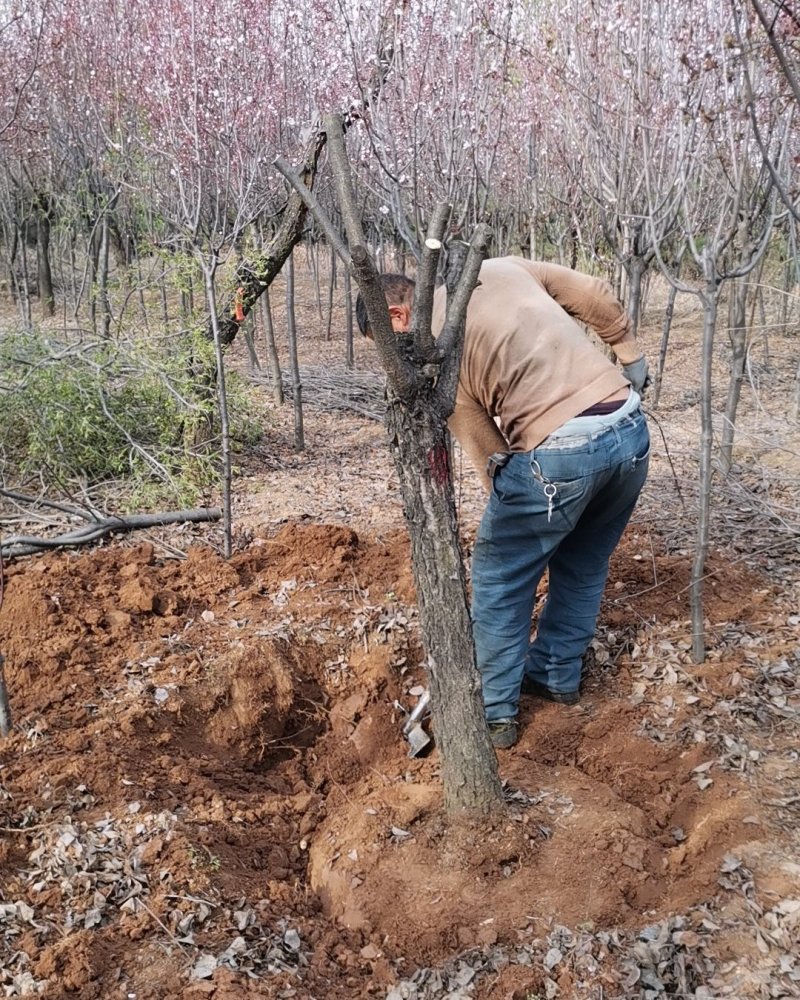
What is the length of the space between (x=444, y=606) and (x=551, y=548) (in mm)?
649

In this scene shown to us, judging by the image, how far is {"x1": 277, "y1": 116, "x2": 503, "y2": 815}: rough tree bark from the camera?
2.13 m

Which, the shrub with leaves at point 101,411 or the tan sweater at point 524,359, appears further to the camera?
the shrub with leaves at point 101,411

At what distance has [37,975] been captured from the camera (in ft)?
6.61

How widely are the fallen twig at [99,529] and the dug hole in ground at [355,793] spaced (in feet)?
0.46

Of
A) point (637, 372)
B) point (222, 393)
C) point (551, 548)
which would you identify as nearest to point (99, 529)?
point (222, 393)

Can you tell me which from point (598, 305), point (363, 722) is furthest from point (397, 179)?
point (363, 722)

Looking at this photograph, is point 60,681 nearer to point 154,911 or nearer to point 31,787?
point 31,787

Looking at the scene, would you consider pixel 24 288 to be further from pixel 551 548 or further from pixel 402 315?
pixel 551 548

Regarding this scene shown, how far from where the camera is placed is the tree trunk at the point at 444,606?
2334mm

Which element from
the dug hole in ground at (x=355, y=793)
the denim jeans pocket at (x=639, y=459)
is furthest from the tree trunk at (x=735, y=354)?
the denim jeans pocket at (x=639, y=459)

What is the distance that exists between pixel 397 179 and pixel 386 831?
12.2 feet

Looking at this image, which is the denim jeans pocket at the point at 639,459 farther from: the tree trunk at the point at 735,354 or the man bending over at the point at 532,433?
the tree trunk at the point at 735,354

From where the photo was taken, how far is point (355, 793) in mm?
3127

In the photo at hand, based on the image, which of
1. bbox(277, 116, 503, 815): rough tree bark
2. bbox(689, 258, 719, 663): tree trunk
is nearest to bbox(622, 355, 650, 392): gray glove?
bbox(689, 258, 719, 663): tree trunk
